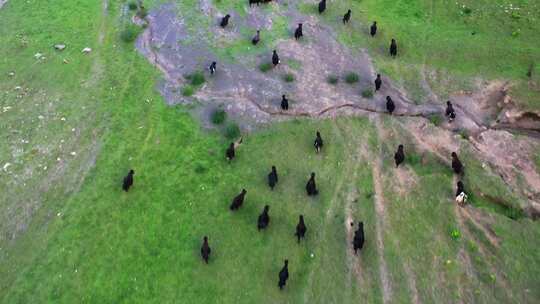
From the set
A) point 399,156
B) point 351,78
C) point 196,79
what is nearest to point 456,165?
point 399,156

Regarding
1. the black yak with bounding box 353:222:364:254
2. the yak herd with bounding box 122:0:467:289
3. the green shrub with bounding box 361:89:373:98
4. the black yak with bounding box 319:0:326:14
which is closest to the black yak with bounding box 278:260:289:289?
the yak herd with bounding box 122:0:467:289

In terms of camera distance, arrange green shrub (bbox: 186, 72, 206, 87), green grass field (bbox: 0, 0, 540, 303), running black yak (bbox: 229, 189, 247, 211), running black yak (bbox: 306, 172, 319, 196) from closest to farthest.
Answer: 1. green grass field (bbox: 0, 0, 540, 303)
2. running black yak (bbox: 229, 189, 247, 211)
3. running black yak (bbox: 306, 172, 319, 196)
4. green shrub (bbox: 186, 72, 206, 87)

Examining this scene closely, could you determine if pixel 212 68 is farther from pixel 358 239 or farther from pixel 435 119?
pixel 358 239

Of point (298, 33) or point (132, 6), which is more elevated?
point (298, 33)

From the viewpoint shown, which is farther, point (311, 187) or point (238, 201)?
point (311, 187)

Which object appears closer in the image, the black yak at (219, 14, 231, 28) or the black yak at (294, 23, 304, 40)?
the black yak at (294, 23, 304, 40)

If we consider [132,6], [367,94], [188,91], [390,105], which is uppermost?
[132,6]

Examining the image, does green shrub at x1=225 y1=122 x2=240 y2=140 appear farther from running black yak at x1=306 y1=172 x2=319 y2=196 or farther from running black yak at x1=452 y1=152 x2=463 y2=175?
running black yak at x1=452 y1=152 x2=463 y2=175
